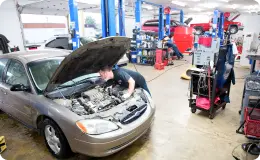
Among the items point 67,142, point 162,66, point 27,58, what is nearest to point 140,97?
point 67,142

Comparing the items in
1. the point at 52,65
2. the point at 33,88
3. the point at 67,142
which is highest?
the point at 52,65

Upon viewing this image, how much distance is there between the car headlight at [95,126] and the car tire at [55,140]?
377 millimetres

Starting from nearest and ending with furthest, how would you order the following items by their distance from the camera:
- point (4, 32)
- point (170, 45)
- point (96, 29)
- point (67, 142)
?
point (67, 142) → point (4, 32) → point (170, 45) → point (96, 29)

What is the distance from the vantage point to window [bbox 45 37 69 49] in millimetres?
7562

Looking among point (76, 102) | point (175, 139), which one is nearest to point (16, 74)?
point (76, 102)

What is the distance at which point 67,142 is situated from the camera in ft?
7.06

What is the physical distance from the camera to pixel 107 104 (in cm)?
242

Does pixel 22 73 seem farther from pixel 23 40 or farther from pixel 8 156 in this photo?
pixel 23 40

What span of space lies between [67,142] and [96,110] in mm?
500

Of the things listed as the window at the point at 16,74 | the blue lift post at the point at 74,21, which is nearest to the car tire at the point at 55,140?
the window at the point at 16,74

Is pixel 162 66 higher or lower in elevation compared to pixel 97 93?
lower

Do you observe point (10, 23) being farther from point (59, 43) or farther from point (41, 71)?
point (41, 71)

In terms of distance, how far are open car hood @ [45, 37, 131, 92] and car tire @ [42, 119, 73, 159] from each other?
0.47 m

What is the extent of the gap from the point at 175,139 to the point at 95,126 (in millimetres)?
1371
